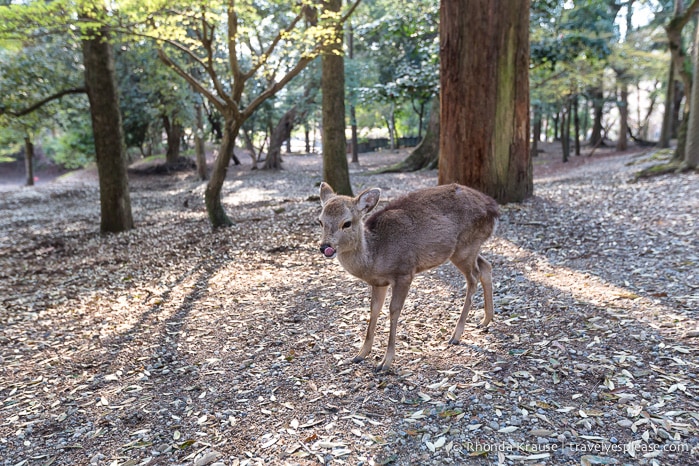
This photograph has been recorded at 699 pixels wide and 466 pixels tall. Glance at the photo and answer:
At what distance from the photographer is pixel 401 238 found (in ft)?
12.3

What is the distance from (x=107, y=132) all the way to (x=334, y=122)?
472 cm

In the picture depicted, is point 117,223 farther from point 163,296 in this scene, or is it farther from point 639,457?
point 639,457

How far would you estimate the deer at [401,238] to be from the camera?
354 centimetres

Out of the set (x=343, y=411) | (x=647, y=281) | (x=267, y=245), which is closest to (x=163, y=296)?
(x=267, y=245)

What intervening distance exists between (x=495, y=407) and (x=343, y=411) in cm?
103

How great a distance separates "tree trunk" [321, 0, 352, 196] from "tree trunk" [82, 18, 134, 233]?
4316 mm

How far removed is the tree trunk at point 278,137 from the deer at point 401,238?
62.3 ft

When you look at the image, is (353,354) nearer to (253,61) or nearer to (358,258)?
(358,258)

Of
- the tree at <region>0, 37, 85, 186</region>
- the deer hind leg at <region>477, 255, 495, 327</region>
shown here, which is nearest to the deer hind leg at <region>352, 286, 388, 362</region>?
the deer hind leg at <region>477, 255, 495, 327</region>

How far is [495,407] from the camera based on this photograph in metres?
3.12

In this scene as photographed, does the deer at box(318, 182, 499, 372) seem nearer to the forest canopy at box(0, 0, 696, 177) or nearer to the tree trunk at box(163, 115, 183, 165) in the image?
the forest canopy at box(0, 0, 696, 177)

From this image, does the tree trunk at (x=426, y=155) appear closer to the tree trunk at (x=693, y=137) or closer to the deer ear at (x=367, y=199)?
the tree trunk at (x=693, y=137)

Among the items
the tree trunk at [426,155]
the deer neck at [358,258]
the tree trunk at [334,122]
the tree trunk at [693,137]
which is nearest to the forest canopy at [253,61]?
the tree trunk at [334,122]

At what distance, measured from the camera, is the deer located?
139 inches
